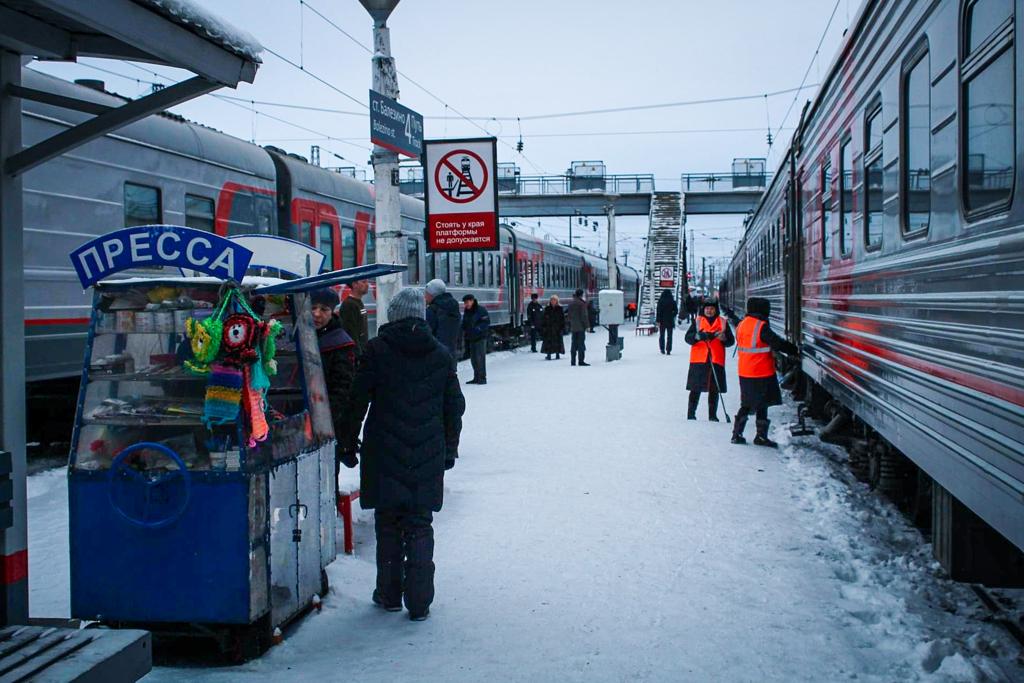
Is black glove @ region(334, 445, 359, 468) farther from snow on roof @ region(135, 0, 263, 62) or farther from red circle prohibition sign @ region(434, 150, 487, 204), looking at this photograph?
red circle prohibition sign @ region(434, 150, 487, 204)

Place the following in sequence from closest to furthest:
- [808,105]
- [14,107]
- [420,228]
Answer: [14,107] < [808,105] < [420,228]

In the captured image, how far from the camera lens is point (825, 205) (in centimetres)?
867

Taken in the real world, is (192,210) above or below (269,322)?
above

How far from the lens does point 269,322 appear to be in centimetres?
435

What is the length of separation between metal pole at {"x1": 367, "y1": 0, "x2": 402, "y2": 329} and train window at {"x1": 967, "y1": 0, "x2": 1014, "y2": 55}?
16.4ft

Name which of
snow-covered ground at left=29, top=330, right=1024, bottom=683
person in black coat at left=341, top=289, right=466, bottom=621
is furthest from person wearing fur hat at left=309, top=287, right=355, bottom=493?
snow-covered ground at left=29, top=330, right=1024, bottom=683

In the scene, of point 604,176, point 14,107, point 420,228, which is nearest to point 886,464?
point 14,107

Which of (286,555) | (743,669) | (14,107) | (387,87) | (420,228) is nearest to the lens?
(14,107)

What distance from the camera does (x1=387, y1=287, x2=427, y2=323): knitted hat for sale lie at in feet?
16.0

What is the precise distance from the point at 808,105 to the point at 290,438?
7.56 meters

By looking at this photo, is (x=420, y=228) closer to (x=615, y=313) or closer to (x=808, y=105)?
(x=615, y=313)

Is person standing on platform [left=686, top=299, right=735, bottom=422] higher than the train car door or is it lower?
lower

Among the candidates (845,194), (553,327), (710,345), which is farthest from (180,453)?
(553,327)

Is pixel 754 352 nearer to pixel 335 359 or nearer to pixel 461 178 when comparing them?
pixel 461 178
